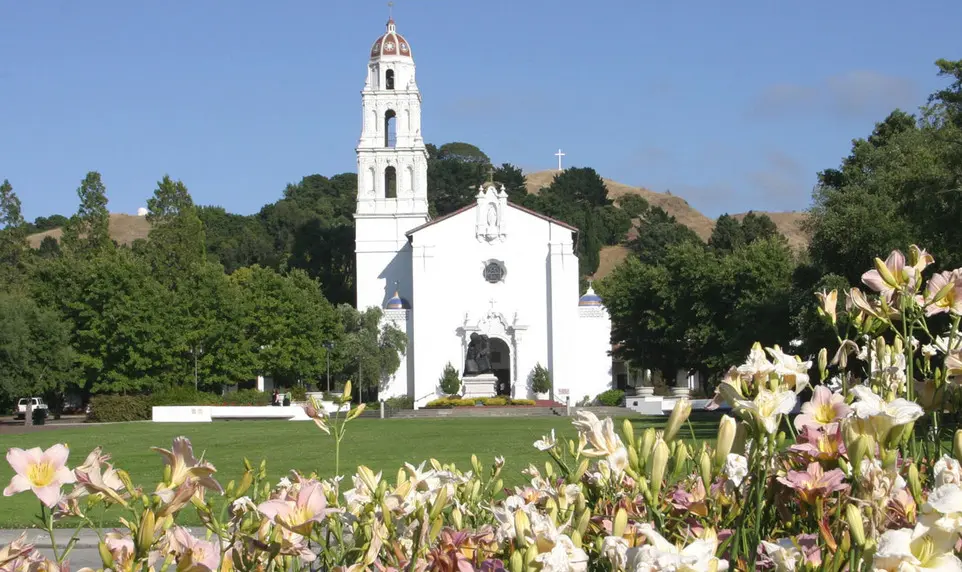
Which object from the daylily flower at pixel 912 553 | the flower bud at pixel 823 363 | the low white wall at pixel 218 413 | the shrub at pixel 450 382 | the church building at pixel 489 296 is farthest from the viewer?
the church building at pixel 489 296

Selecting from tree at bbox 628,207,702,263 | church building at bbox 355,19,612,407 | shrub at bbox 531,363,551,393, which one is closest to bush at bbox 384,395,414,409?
church building at bbox 355,19,612,407

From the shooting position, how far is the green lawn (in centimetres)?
1923

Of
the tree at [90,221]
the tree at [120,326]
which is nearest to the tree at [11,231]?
the tree at [90,221]

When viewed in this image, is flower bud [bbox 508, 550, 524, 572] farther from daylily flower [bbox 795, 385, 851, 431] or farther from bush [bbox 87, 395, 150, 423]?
bush [bbox 87, 395, 150, 423]

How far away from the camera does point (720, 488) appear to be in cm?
392

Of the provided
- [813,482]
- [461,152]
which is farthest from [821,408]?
[461,152]

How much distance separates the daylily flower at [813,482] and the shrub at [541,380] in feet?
204

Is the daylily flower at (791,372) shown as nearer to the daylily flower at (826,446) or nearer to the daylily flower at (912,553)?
the daylily flower at (826,446)

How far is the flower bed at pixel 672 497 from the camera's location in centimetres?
275

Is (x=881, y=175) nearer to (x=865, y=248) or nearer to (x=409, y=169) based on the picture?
(x=865, y=248)

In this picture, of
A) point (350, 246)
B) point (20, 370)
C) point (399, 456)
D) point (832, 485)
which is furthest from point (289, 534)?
point (350, 246)

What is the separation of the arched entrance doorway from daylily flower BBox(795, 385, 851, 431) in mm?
65209

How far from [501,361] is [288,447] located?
42.1m

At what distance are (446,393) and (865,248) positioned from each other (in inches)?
1306
